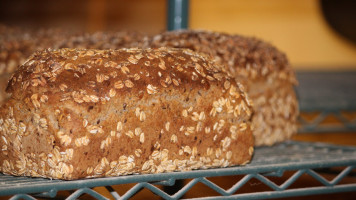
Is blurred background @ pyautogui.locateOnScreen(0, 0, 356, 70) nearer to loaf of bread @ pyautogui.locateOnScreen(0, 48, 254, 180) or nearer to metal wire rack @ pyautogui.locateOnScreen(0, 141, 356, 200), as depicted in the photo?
metal wire rack @ pyautogui.locateOnScreen(0, 141, 356, 200)

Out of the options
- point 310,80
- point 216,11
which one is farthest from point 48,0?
point 310,80

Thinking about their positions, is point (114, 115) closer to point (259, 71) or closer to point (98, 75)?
point (98, 75)

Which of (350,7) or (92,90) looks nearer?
(92,90)

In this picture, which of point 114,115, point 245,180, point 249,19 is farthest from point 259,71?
point 249,19

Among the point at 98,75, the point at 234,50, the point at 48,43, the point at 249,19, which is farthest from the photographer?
the point at 249,19

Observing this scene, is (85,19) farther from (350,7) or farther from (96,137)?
(96,137)
